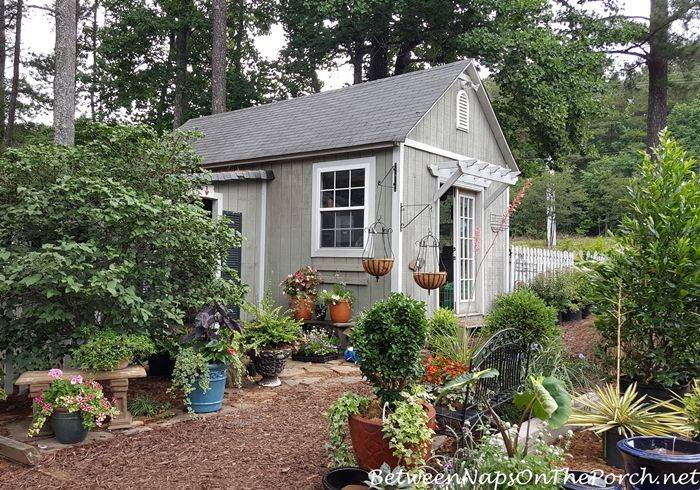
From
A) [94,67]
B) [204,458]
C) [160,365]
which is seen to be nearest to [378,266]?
[160,365]

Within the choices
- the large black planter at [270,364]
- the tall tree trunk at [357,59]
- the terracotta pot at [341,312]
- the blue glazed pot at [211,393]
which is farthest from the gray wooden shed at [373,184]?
the tall tree trunk at [357,59]

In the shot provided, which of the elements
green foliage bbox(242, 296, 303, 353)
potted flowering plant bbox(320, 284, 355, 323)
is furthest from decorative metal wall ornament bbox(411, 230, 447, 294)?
green foliage bbox(242, 296, 303, 353)

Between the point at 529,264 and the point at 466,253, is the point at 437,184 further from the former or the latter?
the point at 529,264

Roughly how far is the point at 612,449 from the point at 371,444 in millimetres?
1738

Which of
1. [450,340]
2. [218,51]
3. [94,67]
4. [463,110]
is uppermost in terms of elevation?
[94,67]

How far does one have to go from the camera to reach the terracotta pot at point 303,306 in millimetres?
8125

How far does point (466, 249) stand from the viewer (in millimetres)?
9320

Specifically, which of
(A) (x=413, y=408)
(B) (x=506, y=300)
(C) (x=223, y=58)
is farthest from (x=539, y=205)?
(A) (x=413, y=408)

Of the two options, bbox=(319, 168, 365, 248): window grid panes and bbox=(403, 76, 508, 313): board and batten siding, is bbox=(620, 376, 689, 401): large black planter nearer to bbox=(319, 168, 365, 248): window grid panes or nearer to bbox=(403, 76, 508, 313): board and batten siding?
bbox=(403, 76, 508, 313): board and batten siding

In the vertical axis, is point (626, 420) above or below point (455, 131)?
below

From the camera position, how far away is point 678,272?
423 cm

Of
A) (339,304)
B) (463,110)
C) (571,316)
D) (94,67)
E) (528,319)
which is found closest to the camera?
(528,319)

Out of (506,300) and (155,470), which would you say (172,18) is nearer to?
(506,300)

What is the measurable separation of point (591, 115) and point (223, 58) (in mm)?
11299
